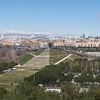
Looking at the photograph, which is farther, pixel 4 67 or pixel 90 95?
pixel 4 67

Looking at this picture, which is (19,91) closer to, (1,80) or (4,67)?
(1,80)

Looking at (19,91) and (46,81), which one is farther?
(46,81)

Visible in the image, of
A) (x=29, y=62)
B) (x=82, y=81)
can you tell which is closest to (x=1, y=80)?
(x=82, y=81)

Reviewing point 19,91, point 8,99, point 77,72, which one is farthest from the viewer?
point 77,72

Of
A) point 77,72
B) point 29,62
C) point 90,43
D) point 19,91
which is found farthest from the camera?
point 90,43

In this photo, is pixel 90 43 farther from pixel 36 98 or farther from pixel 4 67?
pixel 36 98

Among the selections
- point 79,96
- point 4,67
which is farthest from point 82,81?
point 4,67

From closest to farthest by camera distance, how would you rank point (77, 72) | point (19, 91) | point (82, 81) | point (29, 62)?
1. point (19, 91)
2. point (82, 81)
3. point (77, 72)
4. point (29, 62)

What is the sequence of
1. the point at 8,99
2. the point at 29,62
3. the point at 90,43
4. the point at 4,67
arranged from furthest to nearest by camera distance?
the point at 90,43
the point at 29,62
the point at 4,67
the point at 8,99

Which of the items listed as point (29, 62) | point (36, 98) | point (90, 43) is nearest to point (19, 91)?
point (36, 98)
